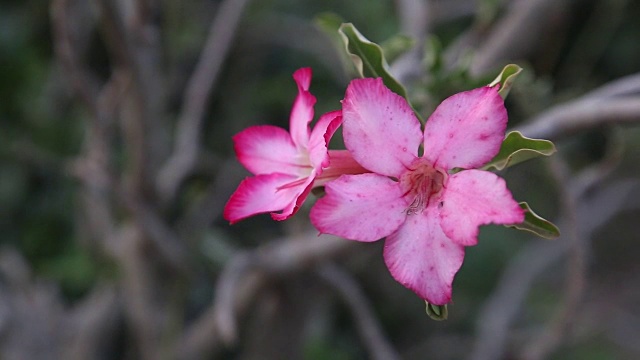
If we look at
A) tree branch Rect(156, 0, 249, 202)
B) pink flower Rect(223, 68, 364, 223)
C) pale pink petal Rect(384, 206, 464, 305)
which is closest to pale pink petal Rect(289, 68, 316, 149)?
pink flower Rect(223, 68, 364, 223)

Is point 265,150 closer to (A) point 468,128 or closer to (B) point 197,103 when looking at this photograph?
(A) point 468,128

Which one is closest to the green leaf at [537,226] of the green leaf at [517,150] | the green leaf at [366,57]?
the green leaf at [517,150]

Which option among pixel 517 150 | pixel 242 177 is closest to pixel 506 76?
pixel 517 150

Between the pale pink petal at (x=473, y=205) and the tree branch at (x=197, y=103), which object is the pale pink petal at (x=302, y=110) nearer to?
the pale pink petal at (x=473, y=205)

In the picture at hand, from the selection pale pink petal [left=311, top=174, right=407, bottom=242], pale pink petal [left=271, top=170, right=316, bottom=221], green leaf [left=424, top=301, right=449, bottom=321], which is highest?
pale pink petal [left=271, top=170, right=316, bottom=221]

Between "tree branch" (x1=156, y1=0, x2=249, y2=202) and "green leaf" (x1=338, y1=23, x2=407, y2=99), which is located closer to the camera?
"green leaf" (x1=338, y1=23, x2=407, y2=99)

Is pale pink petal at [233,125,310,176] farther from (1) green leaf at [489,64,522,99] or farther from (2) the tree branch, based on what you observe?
(2) the tree branch

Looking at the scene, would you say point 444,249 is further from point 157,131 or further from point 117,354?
point 117,354
